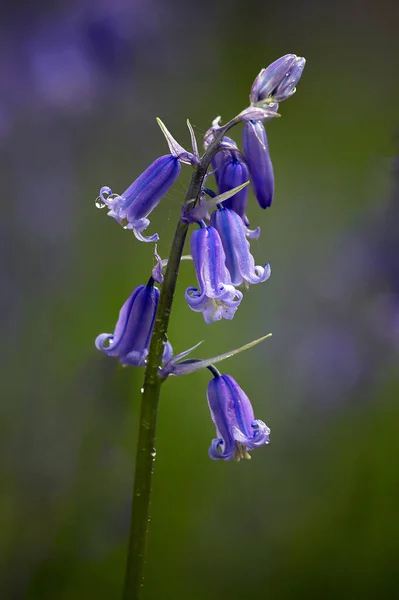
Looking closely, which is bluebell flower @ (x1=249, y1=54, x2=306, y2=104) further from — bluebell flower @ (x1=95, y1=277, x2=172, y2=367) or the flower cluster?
bluebell flower @ (x1=95, y1=277, x2=172, y2=367)

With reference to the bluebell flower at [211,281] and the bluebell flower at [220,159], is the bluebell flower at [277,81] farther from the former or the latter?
the bluebell flower at [211,281]

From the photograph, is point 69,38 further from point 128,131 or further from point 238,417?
point 238,417

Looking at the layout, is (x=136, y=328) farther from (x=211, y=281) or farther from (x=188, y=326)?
(x=188, y=326)

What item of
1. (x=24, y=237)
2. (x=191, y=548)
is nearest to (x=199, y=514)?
(x=191, y=548)

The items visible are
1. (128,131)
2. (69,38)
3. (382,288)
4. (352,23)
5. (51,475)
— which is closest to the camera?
(51,475)

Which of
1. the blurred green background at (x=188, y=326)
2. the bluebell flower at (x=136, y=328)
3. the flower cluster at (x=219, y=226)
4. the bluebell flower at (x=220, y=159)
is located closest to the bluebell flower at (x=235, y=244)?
the flower cluster at (x=219, y=226)

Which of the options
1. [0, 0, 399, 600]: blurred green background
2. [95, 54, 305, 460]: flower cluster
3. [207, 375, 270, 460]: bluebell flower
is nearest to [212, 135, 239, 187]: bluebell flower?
[95, 54, 305, 460]: flower cluster

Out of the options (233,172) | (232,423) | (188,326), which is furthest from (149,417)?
(188,326)

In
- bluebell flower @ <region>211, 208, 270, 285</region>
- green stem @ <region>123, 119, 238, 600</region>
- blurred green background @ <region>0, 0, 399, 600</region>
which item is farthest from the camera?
blurred green background @ <region>0, 0, 399, 600</region>
